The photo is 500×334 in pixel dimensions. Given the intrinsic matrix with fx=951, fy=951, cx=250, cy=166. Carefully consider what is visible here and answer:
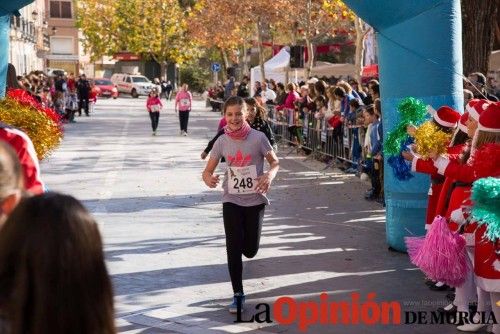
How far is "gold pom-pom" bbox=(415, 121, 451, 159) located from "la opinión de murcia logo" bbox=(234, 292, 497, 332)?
1283 mm

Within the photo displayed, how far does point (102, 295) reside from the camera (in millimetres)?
2529

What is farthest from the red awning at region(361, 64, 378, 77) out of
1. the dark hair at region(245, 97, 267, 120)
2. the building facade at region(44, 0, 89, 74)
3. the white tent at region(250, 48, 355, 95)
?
the building facade at region(44, 0, 89, 74)

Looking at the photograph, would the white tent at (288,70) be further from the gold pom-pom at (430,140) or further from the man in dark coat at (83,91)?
the gold pom-pom at (430,140)

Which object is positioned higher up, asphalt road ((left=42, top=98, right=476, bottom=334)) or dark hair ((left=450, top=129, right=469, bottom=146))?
dark hair ((left=450, top=129, right=469, bottom=146))

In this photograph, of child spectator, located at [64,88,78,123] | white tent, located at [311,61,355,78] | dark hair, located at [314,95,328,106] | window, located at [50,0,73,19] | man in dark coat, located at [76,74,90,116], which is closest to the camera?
dark hair, located at [314,95,328,106]

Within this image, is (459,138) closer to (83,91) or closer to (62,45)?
(83,91)

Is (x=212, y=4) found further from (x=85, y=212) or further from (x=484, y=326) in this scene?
(x=85, y=212)

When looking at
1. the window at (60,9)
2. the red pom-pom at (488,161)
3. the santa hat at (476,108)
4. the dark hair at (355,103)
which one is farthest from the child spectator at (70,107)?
the window at (60,9)

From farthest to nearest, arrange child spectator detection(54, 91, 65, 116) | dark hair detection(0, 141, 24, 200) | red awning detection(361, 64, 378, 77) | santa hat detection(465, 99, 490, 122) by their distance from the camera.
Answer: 1. child spectator detection(54, 91, 65, 116)
2. red awning detection(361, 64, 378, 77)
3. santa hat detection(465, 99, 490, 122)
4. dark hair detection(0, 141, 24, 200)

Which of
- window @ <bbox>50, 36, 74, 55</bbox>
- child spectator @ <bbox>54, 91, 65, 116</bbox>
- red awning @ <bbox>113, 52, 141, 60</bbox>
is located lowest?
child spectator @ <bbox>54, 91, 65, 116</bbox>

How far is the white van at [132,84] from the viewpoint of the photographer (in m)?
71.4

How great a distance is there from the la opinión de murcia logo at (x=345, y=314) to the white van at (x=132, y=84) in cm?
6372

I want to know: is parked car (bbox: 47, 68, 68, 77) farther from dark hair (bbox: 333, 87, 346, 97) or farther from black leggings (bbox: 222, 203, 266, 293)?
black leggings (bbox: 222, 203, 266, 293)

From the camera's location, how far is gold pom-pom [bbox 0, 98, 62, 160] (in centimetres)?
834
